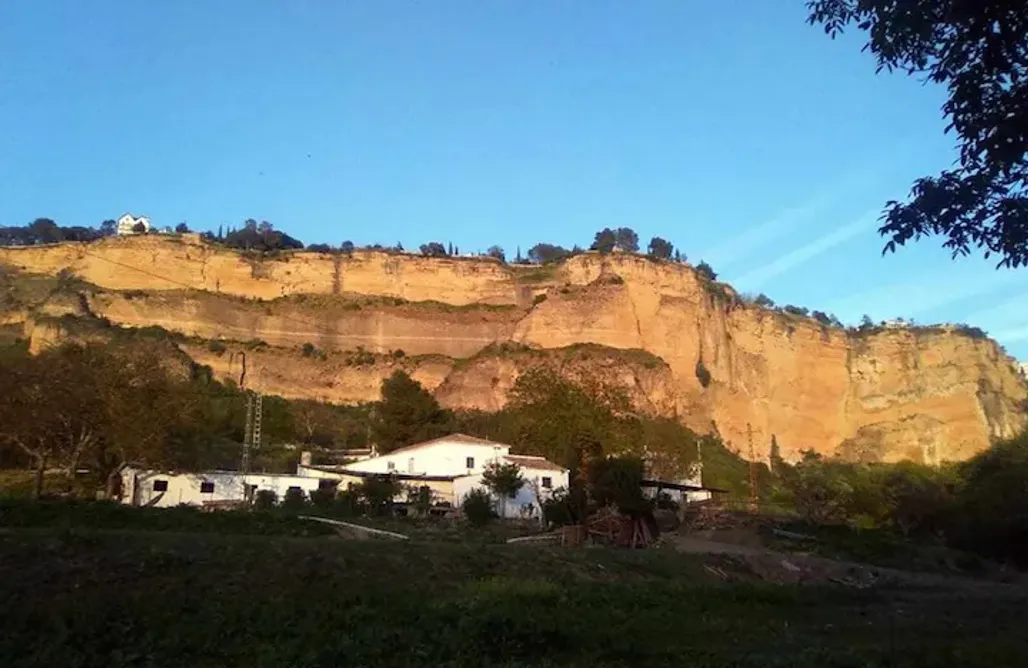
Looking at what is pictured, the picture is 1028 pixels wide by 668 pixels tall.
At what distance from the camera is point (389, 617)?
9859mm

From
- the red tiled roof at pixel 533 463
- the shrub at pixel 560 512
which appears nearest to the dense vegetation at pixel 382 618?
the shrub at pixel 560 512

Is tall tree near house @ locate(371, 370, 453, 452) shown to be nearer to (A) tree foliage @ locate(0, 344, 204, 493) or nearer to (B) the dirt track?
(A) tree foliage @ locate(0, 344, 204, 493)

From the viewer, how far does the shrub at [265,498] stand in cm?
3418

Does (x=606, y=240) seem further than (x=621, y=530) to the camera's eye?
Yes

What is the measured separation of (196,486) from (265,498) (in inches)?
231

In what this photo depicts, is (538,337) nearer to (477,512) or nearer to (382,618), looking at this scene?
(477,512)

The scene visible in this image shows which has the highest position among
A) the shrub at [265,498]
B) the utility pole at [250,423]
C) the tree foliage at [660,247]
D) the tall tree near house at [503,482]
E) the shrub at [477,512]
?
the tree foliage at [660,247]

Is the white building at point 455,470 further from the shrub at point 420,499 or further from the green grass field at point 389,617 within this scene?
the green grass field at point 389,617

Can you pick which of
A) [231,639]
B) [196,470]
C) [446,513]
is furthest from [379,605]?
[196,470]

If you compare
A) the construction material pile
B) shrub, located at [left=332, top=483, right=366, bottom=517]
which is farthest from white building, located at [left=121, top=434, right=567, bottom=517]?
the construction material pile

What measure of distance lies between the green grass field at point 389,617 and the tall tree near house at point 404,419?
1941 inches

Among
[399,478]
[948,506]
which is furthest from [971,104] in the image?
[948,506]

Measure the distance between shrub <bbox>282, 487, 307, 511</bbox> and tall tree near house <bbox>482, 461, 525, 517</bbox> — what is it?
8.25 m

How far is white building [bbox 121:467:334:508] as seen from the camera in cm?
3847
